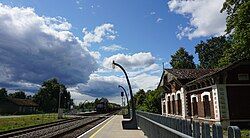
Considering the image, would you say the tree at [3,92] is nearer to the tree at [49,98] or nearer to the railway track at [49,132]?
the tree at [49,98]

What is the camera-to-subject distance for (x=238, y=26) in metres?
22.7

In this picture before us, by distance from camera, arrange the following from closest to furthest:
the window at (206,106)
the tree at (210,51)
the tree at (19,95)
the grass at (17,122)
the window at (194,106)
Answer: the window at (206,106) < the grass at (17,122) < the window at (194,106) < the tree at (210,51) < the tree at (19,95)

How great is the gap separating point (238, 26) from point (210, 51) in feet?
156

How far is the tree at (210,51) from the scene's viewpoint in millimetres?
67463

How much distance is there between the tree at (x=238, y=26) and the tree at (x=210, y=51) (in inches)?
1671

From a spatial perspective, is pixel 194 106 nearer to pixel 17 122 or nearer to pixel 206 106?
pixel 206 106

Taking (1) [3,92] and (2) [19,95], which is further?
(2) [19,95]

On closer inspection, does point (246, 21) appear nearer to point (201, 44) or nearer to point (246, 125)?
point (246, 125)

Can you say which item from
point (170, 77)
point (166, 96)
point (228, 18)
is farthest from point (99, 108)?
point (228, 18)

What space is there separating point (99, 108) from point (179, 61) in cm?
2420

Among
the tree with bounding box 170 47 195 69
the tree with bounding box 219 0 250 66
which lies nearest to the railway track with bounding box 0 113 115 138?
the tree with bounding box 219 0 250 66

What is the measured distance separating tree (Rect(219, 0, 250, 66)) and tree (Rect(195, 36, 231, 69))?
139ft

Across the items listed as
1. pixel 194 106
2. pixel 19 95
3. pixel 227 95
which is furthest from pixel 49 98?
pixel 227 95

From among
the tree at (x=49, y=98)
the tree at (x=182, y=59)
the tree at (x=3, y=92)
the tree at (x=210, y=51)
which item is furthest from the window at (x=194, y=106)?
the tree at (x=3, y=92)
